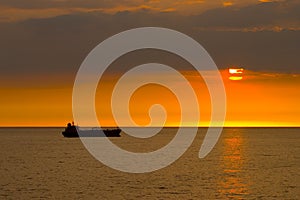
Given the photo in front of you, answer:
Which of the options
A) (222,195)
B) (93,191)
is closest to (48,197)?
(93,191)

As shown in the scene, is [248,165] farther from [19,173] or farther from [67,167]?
[19,173]

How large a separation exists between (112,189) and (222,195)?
15.9m

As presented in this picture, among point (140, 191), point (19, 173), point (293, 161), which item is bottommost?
point (140, 191)

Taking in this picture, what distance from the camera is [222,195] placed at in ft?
285

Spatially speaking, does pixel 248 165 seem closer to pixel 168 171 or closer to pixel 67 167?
pixel 168 171

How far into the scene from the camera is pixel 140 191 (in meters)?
89.9

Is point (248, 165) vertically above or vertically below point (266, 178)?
above

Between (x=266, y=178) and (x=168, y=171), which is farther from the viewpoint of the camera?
(x=168, y=171)

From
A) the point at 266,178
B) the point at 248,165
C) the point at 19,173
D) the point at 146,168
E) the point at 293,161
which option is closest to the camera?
the point at 266,178

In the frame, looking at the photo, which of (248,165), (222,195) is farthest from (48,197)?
(248,165)

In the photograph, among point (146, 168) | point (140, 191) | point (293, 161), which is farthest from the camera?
point (293, 161)

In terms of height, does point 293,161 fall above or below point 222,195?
above

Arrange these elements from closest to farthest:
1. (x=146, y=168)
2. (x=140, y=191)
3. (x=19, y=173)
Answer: (x=140, y=191) → (x=19, y=173) → (x=146, y=168)

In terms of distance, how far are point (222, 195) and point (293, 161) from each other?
7089cm
